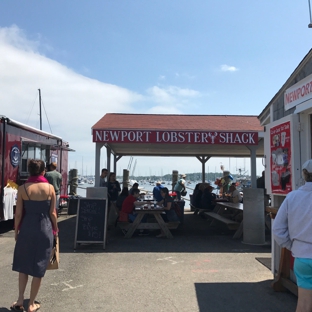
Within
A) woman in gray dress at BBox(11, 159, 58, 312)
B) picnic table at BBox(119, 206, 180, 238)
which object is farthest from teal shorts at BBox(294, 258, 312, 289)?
picnic table at BBox(119, 206, 180, 238)

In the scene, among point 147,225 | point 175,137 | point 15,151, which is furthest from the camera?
point 175,137

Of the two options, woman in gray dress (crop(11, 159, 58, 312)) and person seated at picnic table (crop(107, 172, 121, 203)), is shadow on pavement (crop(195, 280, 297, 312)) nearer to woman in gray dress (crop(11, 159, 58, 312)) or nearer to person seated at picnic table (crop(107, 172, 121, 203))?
woman in gray dress (crop(11, 159, 58, 312))

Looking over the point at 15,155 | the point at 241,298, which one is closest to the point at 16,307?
the point at 241,298

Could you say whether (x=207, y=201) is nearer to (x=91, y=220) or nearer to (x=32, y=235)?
(x=91, y=220)

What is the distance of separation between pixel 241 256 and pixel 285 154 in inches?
103

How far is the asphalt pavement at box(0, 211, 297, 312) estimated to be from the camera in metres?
4.18

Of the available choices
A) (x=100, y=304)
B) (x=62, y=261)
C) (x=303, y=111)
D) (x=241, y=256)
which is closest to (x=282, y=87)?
(x=303, y=111)

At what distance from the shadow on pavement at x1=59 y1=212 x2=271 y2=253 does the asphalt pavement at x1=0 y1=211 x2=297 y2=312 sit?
0.02m

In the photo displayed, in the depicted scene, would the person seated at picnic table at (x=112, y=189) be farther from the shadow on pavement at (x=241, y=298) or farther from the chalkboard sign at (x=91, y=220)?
the shadow on pavement at (x=241, y=298)

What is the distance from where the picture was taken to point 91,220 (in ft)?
23.7

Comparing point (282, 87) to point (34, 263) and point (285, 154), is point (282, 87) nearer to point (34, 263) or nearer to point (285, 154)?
point (285, 154)

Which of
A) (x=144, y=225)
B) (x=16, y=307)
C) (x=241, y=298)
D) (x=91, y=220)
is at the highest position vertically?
(x=91, y=220)

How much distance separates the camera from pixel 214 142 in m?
9.05

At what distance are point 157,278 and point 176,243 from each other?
261cm
